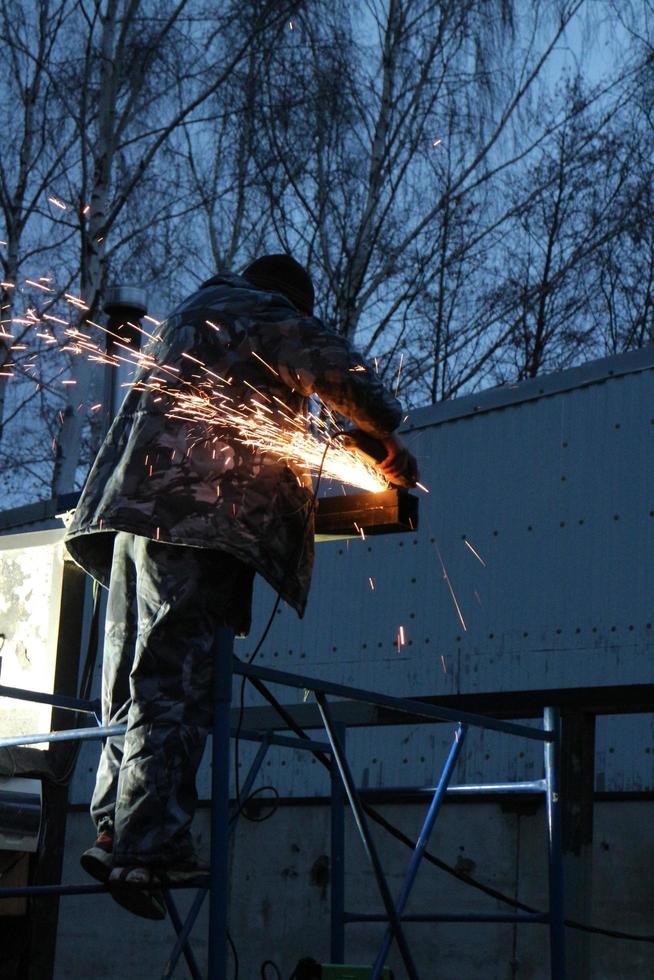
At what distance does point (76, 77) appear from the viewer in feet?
44.2

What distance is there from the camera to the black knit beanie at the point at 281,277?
3443 millimetres

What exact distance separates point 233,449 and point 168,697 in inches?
24.7

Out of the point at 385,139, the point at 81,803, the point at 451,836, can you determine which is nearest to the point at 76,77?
the point at 385,139

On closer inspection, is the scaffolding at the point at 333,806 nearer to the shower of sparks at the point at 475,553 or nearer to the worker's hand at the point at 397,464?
the worker's hand at the point at 397,464

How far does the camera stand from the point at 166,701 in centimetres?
299

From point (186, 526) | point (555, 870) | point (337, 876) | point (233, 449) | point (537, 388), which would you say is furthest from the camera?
point (537, 388)

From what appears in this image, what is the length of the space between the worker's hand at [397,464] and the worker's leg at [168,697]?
476mm

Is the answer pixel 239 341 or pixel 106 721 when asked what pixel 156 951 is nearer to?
pixel 106 721

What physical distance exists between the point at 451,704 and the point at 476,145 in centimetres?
1156

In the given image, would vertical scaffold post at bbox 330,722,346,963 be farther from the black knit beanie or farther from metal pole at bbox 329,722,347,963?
the black knit beanie

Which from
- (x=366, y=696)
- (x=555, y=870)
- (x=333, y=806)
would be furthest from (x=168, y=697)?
(x=555, y=870)

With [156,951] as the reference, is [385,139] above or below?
above

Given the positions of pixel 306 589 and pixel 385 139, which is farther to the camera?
pixel 385 139

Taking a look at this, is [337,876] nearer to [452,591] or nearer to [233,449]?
[233,449]
